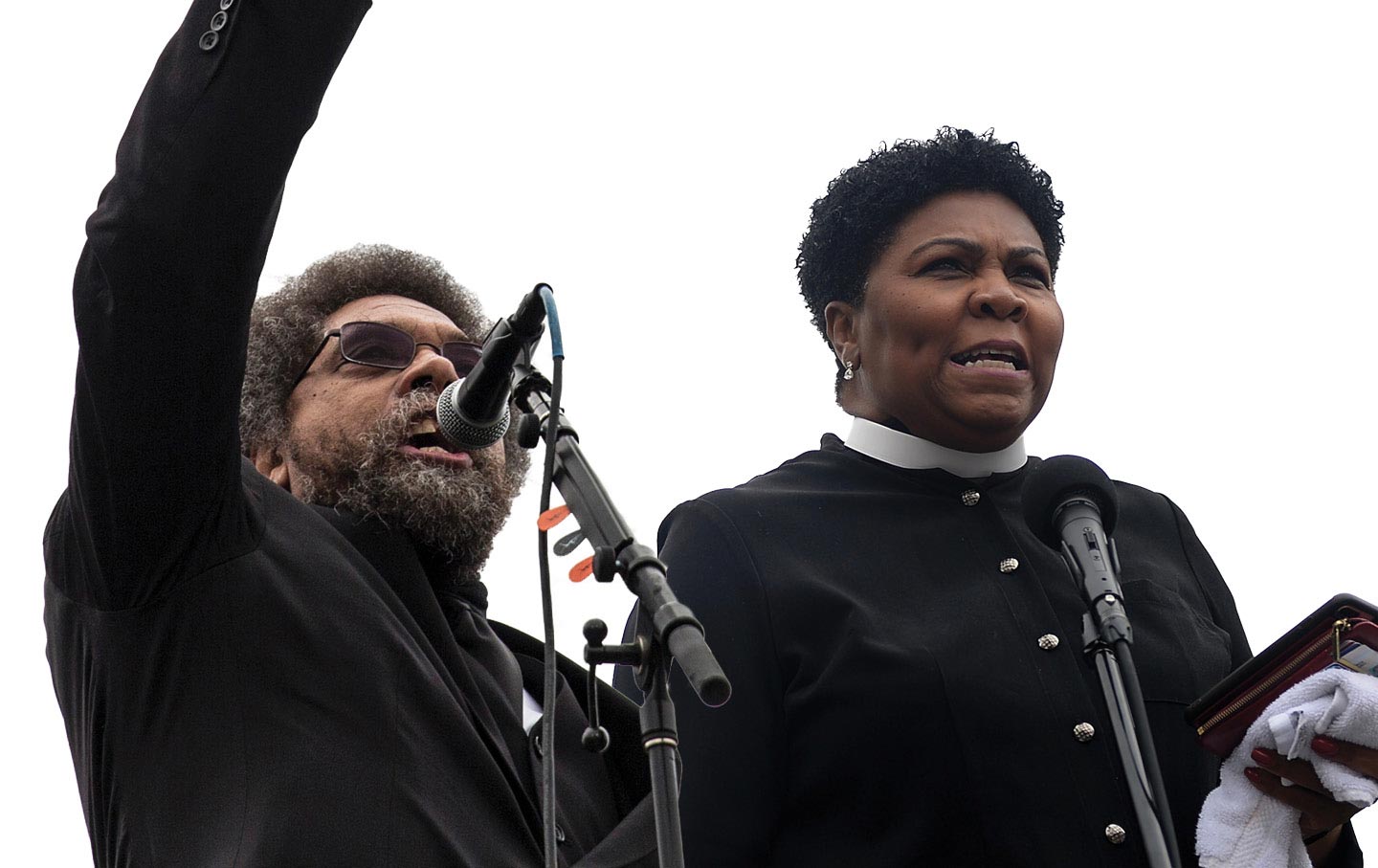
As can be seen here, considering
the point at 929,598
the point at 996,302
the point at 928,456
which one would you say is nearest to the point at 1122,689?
the point at 929,598

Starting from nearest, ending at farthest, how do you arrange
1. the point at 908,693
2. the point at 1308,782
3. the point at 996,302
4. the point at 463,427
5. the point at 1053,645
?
the point at 463,427, the point at 1308,782, the point at 908,693, the point at 1053,645, the point at 996,302

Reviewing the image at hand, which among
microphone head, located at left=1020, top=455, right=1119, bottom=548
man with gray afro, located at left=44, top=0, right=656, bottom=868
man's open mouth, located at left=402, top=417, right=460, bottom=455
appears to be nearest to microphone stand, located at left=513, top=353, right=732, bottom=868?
man with gray afro, located at left=44, top=0, right=656, bottom=868

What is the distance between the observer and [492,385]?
9.91ft

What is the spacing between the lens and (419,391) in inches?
158

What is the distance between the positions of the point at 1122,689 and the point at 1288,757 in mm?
327

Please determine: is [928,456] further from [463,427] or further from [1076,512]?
[463,427]

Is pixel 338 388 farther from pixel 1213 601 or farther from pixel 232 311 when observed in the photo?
pixel 1213 601

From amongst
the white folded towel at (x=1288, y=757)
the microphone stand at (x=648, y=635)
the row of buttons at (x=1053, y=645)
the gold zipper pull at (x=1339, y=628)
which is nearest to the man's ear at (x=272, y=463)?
the microphone stand at (x=648, y=635)

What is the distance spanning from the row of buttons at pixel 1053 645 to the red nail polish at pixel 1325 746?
42cm

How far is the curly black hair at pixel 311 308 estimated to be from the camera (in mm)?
4207

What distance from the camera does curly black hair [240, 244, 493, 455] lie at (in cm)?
421

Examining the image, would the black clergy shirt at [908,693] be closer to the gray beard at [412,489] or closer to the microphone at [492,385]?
the gray beard at [412,489]

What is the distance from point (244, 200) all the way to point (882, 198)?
203 cm

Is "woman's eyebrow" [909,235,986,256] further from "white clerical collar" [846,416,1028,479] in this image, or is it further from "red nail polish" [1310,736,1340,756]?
"red nail polish" [1310,736,1340,756]
